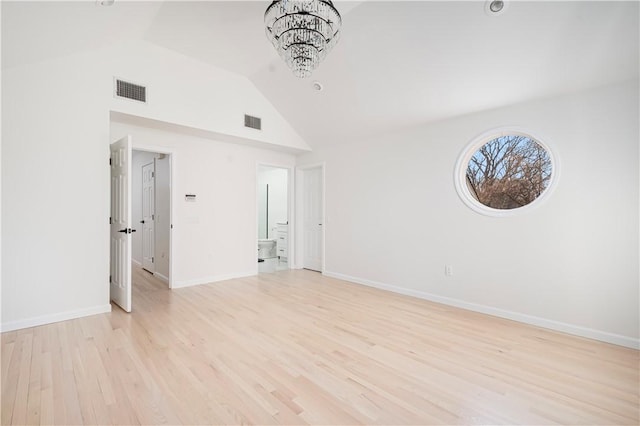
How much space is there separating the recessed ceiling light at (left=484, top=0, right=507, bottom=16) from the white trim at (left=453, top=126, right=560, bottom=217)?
4.38 feet

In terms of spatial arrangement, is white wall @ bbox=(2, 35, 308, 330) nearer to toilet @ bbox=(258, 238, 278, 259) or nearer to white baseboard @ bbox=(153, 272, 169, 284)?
white baseboard @ bbox=(153, 272, 169, 284)

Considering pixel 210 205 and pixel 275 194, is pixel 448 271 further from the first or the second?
pixel 275 194

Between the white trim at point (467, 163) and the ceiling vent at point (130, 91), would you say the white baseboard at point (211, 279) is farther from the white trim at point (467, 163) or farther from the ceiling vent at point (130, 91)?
the white trim at point (467, 163)

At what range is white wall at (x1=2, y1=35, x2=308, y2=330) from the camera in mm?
2947

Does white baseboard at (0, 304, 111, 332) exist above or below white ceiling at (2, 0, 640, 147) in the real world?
below

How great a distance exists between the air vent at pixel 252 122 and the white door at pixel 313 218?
1497 mm

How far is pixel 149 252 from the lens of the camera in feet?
18.5

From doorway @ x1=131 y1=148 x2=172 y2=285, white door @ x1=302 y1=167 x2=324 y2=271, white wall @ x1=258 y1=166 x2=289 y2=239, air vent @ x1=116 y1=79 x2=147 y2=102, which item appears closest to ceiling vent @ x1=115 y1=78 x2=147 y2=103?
air vent @ x1=116 y1=79 x2=147 y2=102

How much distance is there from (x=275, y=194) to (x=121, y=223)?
5007mm

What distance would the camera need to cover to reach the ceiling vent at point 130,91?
11.6ft

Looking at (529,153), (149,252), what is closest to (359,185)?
(529,153)

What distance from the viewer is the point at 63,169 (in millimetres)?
3205

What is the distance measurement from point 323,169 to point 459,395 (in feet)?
13.9

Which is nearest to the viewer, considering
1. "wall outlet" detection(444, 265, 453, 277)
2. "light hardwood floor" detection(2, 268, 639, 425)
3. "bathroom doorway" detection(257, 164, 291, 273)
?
"light hardwood floor" detection(2, 268, 639, 425)
